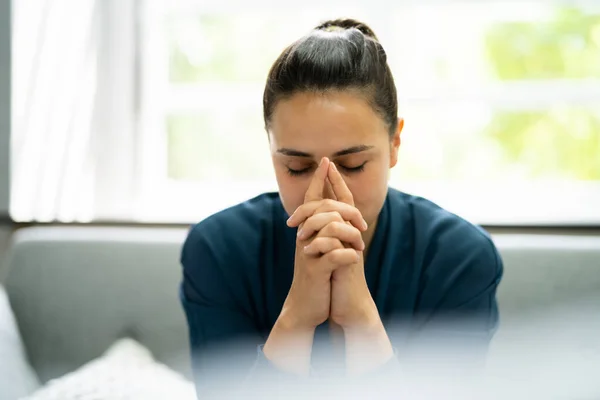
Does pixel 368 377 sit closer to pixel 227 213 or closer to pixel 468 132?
pixel 227 213

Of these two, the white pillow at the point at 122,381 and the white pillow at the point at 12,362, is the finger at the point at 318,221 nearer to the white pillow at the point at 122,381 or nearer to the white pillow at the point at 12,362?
the white pillow at the point at 122,381

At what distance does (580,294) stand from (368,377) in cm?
59

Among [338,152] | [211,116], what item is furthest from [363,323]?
[211,116]

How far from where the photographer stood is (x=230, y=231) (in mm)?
1042

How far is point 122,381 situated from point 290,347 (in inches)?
16.8

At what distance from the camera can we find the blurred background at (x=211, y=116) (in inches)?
62.4

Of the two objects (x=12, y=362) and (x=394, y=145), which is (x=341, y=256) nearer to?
(x=394, y=145)

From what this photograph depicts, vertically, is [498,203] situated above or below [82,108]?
below

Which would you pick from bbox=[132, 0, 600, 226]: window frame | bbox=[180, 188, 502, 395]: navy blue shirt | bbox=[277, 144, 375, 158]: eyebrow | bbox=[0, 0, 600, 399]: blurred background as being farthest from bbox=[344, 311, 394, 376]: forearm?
bbox=[132, 0, 600, 226]: window frame

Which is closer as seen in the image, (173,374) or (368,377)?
(368,377)

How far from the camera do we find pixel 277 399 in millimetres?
849

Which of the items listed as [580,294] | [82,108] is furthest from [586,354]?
[82,108]

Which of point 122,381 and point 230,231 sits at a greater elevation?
point 230,231

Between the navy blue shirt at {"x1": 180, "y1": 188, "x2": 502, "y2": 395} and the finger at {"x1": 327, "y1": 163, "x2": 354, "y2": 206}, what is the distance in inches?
6.8
